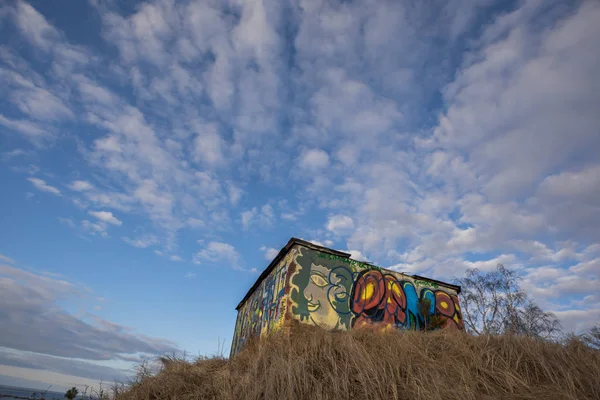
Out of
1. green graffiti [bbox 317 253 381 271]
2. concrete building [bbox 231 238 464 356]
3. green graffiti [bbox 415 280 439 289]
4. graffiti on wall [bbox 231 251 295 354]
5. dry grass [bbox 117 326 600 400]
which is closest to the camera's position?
dry grass [bbox 117 326 600 400]

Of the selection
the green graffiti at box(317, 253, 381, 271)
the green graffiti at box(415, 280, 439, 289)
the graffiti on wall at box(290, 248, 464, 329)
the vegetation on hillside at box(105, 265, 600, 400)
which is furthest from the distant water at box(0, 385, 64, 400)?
the green graffiti at box(415, 280, 439, 289)

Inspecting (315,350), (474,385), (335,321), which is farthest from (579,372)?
(335,321)

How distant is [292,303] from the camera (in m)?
10.0

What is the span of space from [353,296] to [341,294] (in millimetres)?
463

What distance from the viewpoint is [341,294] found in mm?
10680

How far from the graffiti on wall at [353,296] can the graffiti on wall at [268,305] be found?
1.95 feet

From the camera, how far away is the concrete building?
10.2 m

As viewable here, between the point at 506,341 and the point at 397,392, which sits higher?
the point at 506,341

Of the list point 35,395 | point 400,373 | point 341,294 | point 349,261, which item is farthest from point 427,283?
point 35,395

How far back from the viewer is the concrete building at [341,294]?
10.2m

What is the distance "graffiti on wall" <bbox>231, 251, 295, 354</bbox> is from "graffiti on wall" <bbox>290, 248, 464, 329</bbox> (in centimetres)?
59

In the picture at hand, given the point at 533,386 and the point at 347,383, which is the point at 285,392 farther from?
the point at 533,386

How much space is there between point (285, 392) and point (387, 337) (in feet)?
10.1

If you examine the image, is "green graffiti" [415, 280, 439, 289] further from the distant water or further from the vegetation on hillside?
the distant water
